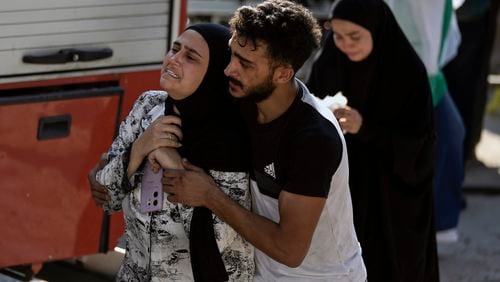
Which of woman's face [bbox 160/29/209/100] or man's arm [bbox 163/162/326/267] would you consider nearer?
man's arm [bbox 163/162/326/267]

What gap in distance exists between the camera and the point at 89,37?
4.33m

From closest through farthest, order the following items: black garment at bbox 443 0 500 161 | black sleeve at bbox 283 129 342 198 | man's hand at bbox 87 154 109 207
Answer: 1. black sleeve at bbox 283 129 342 198
2. man's hand at bbox 87 154 109 207
3. black garment at bbox 443 0 500 161

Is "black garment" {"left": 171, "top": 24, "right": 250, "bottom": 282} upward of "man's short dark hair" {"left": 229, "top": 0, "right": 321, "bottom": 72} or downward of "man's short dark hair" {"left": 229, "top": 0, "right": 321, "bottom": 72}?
downward

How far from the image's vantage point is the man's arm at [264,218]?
108 inches

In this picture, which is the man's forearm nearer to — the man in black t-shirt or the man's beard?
the man in black t-shirt

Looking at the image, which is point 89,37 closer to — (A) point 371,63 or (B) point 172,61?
(A) point 371,63

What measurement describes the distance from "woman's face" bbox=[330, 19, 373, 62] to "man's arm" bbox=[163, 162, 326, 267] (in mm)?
1562

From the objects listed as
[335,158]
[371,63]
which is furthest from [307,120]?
[371,63]

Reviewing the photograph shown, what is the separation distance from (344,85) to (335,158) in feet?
5.31

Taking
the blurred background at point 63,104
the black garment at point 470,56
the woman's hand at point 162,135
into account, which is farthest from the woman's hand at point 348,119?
the black garment at point 470,56

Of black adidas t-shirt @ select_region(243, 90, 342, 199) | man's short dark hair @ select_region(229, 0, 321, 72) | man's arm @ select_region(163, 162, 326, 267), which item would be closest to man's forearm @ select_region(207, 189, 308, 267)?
man's arm @ select_region(163, 162, 326, 267)

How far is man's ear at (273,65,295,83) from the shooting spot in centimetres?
283

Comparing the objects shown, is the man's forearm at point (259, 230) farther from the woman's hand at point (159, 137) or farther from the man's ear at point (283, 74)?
the man's ear at point (283, 74)

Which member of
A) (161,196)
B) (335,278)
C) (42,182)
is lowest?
(42,182)
